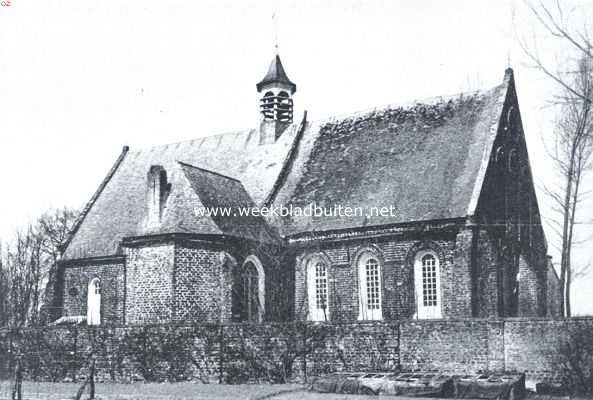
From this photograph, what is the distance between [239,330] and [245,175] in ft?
44.7

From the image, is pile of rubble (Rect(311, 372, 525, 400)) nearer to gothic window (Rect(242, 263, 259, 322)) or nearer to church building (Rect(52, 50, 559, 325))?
church building (Rect(52, 50, 559, 325))

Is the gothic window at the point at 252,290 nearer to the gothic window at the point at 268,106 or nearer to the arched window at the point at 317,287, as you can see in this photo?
the arched window at the point at 317,287

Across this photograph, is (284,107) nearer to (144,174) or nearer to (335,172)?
(335,172)

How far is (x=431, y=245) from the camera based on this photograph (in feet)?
91.8

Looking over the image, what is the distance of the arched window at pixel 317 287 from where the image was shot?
1200 inches

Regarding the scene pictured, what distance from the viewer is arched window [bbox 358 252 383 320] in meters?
29.2

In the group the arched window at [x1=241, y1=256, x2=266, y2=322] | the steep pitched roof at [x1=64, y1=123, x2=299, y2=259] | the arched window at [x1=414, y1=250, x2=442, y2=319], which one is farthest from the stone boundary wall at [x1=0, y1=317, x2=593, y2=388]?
the steep pitched roof at [x1=64, y1=123, x2=299, y2=259]

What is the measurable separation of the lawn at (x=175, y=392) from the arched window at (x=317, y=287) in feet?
31.6

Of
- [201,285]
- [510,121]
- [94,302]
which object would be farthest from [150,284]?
[510,121]

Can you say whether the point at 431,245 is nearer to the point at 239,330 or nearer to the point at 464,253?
the point at 464,253

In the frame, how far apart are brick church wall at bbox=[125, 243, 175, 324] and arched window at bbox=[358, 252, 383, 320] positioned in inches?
295

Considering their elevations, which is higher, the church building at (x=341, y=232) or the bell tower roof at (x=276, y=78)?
the bell tower roof at (x=276, y=78)

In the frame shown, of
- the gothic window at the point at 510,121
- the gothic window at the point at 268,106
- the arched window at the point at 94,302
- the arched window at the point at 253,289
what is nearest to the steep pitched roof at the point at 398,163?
the gothic window at the point at 510,121

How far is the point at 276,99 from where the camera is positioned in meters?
37.7
